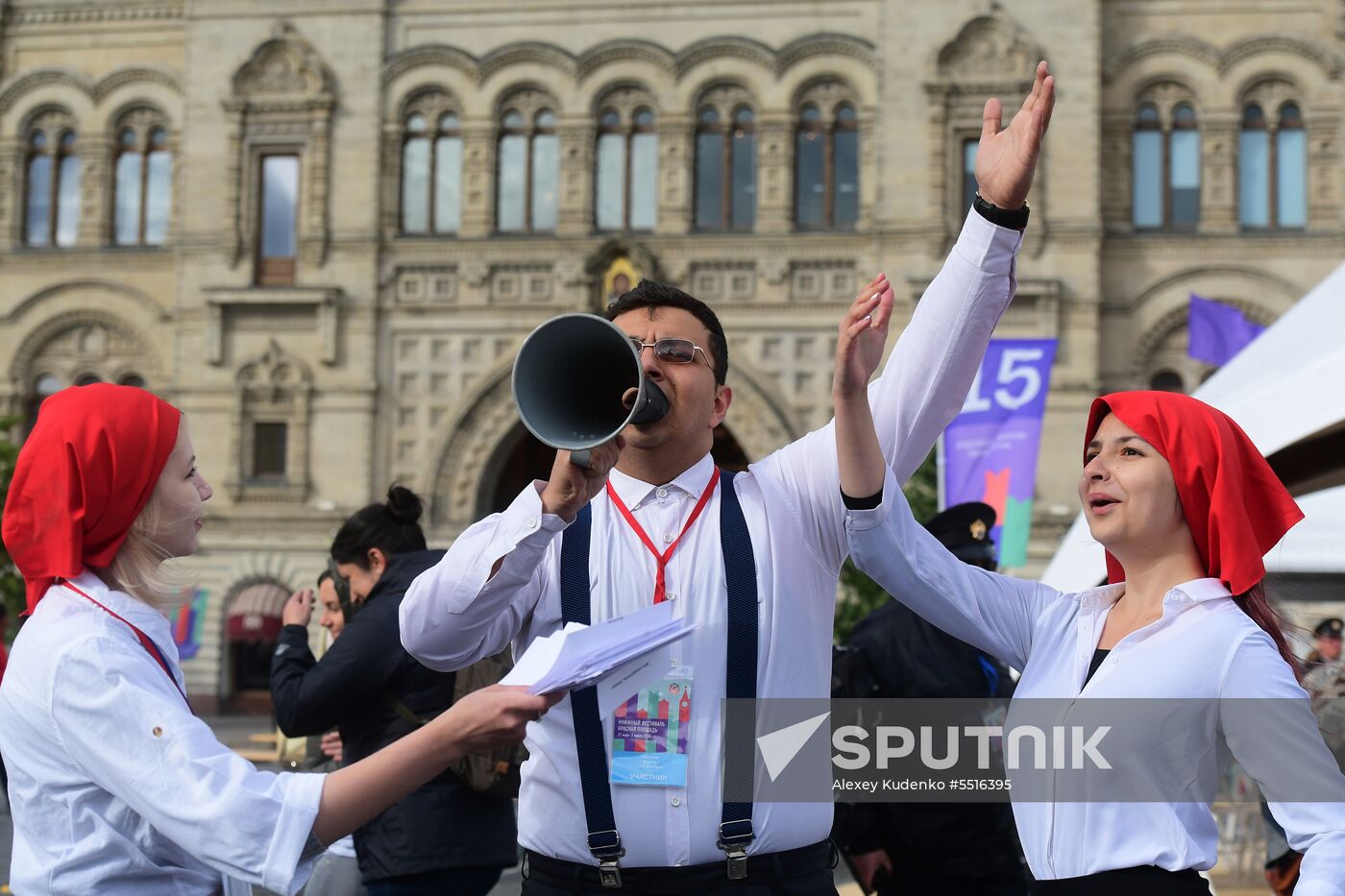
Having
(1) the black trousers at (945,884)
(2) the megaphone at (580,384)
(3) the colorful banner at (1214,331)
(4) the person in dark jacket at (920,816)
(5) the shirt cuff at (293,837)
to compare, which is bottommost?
(1) the black trousers at (945,884)

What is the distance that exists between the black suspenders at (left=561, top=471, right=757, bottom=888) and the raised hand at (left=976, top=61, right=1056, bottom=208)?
2.76 feet

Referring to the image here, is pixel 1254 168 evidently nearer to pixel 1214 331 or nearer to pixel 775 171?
pixel 1214 331

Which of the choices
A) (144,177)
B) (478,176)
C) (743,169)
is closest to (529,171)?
(478,176)

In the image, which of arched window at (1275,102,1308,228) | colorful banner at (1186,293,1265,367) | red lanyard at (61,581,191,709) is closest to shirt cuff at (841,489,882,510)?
red lanyard at (61,581,191,709)

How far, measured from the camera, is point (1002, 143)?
2895 millimetres

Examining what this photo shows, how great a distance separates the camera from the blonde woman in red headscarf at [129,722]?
2.32m

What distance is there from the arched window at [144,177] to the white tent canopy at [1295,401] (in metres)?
19.7

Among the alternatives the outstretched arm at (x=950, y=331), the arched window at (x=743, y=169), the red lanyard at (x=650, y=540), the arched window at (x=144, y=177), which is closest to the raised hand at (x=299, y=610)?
the red lanyard at (x=650, y=540)

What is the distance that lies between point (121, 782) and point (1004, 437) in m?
10.9

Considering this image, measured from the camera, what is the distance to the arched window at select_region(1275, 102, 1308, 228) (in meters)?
22.6

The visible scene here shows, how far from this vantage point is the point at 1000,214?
2.87 m

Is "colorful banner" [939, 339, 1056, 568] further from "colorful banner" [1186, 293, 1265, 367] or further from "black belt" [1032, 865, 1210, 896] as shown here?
"black belt" [1032, 865, 1210, 896]

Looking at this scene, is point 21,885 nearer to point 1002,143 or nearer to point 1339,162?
point 1002,143

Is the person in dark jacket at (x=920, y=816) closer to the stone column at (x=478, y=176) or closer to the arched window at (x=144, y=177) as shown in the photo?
the stone column at (x=478, y=176)
